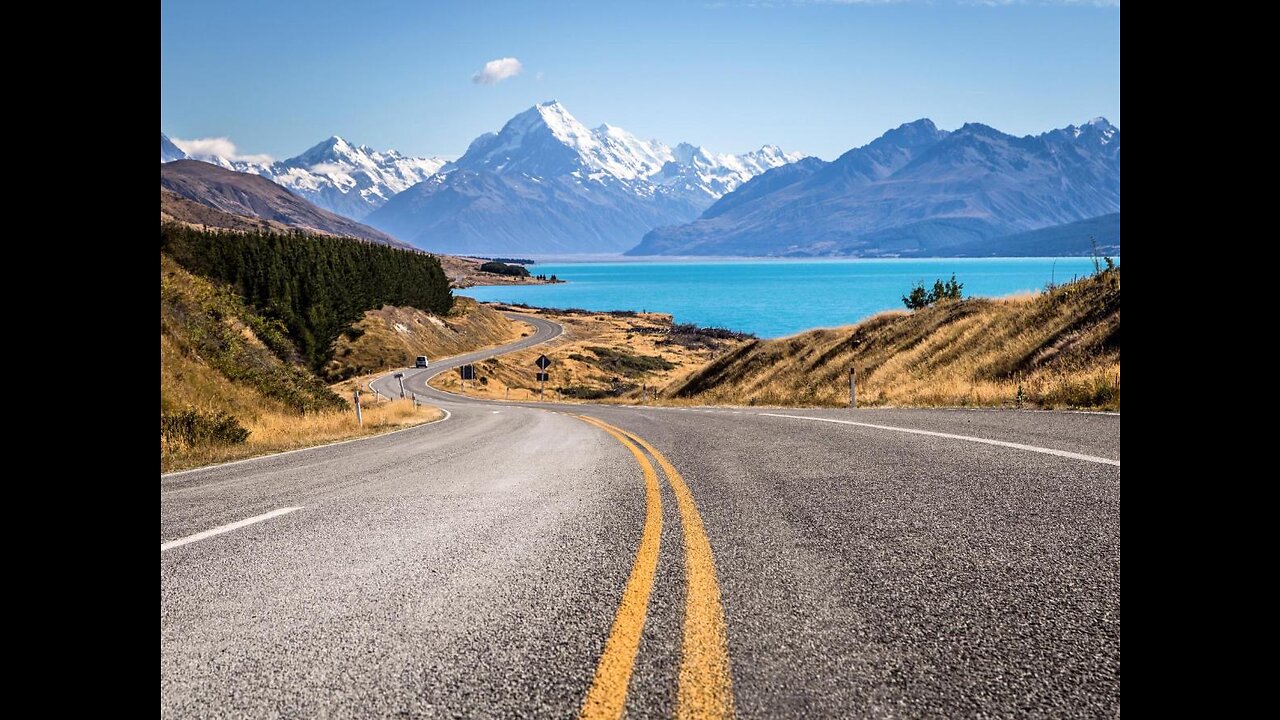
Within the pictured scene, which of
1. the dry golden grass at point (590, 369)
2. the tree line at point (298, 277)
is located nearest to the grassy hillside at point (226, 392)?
the dry golden grass at point (590, 369)

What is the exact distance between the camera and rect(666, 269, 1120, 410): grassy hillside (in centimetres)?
1748

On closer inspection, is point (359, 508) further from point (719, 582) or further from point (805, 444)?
point (805, 444)

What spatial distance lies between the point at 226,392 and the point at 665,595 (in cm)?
1826

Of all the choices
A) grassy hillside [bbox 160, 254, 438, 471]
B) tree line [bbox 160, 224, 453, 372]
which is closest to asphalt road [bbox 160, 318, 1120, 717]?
grassy hillside [bbox 160, 254, 438, 471]

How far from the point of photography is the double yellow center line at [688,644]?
2555mm

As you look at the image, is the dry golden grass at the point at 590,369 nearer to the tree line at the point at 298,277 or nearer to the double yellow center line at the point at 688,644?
the tree line at the point at 298,277

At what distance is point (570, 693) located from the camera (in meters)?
2.67

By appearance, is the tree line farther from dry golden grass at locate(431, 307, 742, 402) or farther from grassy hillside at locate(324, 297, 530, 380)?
dry golden grass at locate(431, 307, 742, 402)

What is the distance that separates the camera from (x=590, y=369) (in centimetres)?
7569

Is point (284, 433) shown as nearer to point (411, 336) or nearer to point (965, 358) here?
point (965, 358)

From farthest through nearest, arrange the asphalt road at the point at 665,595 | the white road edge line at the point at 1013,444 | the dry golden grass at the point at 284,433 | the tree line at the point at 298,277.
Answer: the tree line at the point at 298,277 < the dry golden grass at the point at 284,433 < the white road edge line at the point at 1013,444 < the asphalt road at the point at 665,595

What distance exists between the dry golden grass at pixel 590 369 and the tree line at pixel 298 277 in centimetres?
1192
